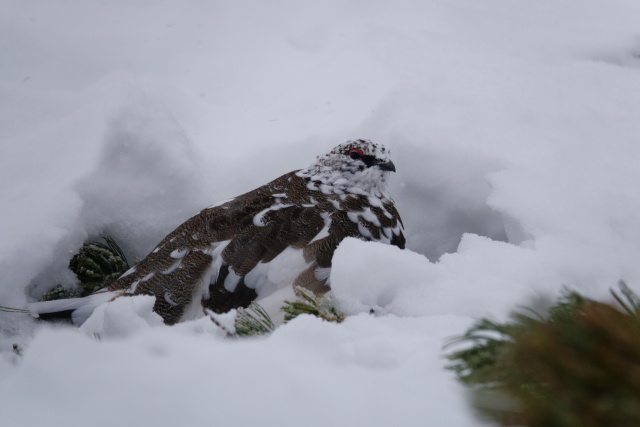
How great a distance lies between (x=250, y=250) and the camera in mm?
2127

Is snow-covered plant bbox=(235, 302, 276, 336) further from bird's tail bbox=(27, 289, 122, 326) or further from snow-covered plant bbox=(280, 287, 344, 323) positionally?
bird's tail bbox=(27, 289, 122, 326)

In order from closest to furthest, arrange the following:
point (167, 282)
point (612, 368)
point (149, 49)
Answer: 1. point (612, 368)
2. point (167, 282)
3. point (149, 49)

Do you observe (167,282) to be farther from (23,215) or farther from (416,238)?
(416,238)

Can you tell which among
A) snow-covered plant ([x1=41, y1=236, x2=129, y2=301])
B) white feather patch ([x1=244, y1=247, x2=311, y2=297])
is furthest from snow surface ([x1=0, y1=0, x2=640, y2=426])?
white feather patch ([x1=244, y1=247, x2=311, y2=297])

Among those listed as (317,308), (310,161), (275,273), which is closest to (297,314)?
(317,308)

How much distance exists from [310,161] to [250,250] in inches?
38.7

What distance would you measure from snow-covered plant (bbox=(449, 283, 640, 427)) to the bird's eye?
1712mm

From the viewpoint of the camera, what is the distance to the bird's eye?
8.16ft

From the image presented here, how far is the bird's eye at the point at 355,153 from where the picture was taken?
2.49 m

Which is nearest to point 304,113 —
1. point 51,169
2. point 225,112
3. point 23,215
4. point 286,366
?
point 225,112

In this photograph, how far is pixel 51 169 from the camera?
8.25 feet

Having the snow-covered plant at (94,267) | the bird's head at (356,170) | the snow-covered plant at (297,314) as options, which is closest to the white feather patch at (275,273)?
the bird's head at (356,170)

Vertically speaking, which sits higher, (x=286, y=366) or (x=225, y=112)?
(x=225, y=112)

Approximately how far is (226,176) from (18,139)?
3.59ft
